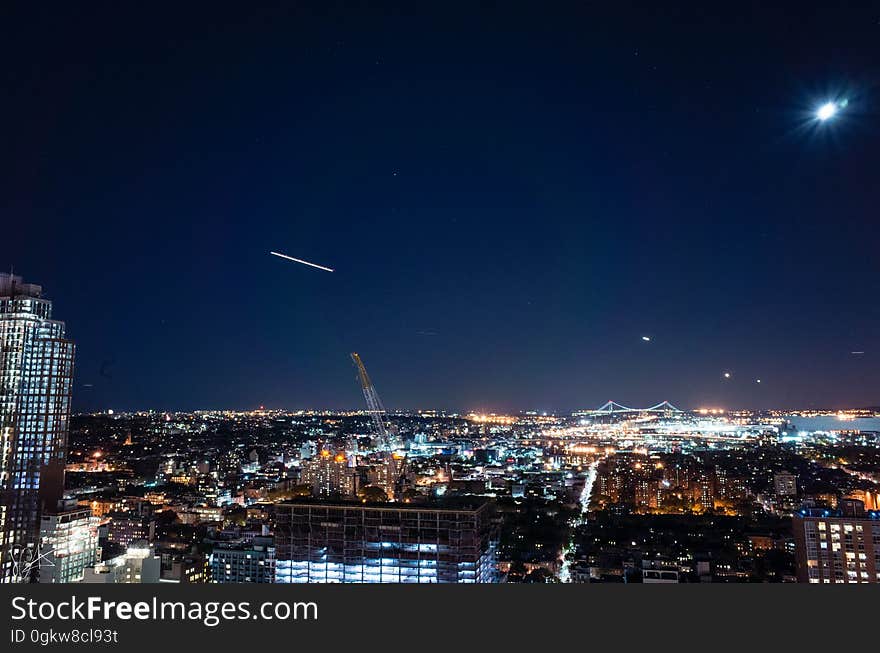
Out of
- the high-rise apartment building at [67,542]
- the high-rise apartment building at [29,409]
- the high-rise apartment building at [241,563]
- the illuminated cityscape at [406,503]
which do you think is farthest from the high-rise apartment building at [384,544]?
the high-rise apartment building at [29,409]

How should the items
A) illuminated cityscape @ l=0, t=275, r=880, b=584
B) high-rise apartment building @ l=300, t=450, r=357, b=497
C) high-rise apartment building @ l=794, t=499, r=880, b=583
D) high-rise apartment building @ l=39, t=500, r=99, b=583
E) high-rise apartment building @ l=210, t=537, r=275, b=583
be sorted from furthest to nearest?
1. high-rise apartment building @ l=300, t=450, r=357, b=497
2. high-rise apartment building @ l=210, t=537, r=275, b=583
3. high-rise apartment building @ l=39, t=500, r=99, b=583
4. high-rise apartment building @ l=794, t=499, r=880, b=583
5. illuminated cityscape @ l=0, t=275, r=880, b=584

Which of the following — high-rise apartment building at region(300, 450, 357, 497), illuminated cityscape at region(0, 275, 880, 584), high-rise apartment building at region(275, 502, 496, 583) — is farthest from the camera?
high-rise apartment building at region(300, 450, 357, 497)

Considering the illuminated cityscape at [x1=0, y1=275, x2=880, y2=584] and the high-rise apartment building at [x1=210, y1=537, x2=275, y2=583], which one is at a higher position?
the illuminated cityscape at [x1=0, y1=275, x2=880, y2=584]

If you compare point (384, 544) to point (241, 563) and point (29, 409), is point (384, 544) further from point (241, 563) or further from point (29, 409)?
point (29, 409)

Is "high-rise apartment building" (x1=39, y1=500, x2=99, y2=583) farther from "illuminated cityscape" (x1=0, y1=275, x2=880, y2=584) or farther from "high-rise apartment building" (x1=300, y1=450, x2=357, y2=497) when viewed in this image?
"high-rise apartment building" (x1=300, y1=450, x2=357, y2=497)

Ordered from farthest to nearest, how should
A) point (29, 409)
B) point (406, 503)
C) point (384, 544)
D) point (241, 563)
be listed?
point (29, 409)
point (241, 563)
point (406, 503)
point (384, 544)

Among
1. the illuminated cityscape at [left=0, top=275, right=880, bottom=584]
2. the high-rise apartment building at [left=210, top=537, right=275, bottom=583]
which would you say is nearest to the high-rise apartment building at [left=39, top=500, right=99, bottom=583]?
the illuminated cityscape at [left=0, top=275, right=880, bottom=584]

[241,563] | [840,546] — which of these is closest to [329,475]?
[241,563]
